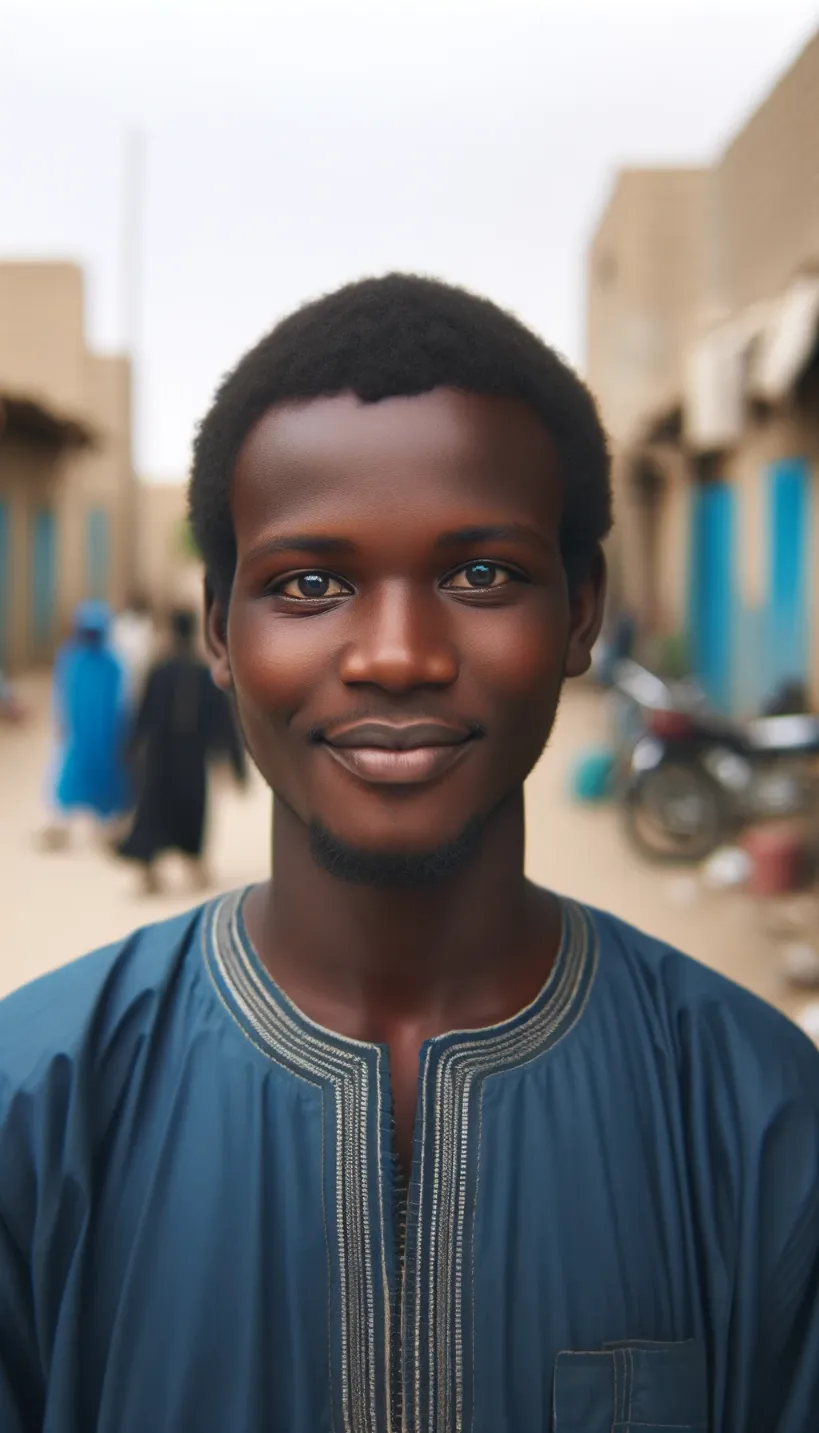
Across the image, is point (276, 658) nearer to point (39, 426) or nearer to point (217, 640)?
point (217, 640)

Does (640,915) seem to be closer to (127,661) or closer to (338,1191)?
(338,1191)

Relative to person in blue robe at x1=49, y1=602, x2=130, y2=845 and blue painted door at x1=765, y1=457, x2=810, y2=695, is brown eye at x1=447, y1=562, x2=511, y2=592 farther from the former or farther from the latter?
blue painted door at x1=765, y1=457, x2=810, y2=695

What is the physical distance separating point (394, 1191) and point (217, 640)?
1.70ft

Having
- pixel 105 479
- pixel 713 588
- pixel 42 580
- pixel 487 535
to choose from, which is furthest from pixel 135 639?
pixel 105 479

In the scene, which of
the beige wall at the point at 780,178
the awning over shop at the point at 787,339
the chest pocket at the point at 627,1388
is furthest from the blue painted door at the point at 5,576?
the chest pocket at the point at 627,1388

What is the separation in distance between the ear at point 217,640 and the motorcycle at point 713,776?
396cm

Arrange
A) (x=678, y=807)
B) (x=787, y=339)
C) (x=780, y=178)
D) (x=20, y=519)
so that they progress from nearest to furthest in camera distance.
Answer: (x=780, y=178) < (x=787, y=339) < (x=678, y=807) < (x=20, y=519)

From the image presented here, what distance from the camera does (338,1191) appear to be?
1104mm

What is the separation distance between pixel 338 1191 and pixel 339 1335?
11cm

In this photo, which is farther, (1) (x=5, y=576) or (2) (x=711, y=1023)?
(1) (x=5, y=576)

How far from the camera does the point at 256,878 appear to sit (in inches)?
147

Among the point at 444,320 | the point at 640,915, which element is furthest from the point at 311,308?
the point at 640,915

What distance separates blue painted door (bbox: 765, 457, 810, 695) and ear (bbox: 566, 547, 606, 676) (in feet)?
18.3

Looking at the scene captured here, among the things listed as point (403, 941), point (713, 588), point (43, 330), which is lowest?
point (403, 941)
